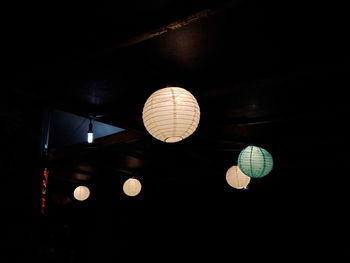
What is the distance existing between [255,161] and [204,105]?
1.35 metres

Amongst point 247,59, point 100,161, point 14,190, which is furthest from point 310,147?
point 14,190

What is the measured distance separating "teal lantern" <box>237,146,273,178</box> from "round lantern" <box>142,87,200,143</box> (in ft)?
8.15

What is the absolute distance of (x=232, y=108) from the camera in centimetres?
571

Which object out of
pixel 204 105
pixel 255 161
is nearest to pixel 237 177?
pixel 255 161

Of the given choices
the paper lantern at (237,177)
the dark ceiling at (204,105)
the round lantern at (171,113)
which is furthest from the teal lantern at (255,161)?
the round lantern at (171,113)

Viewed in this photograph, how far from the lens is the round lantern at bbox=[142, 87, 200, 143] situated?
317cm

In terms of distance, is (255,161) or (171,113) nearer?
(171,113)

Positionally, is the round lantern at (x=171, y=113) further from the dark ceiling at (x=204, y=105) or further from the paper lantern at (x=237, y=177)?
the paper lantern at (x=237, y=177)

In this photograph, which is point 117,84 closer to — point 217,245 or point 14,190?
point 14,190

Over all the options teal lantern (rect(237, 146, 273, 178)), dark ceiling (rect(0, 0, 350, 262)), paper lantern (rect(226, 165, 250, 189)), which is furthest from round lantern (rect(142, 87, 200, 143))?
paper lantern (rect(226, 165, 250, 189))

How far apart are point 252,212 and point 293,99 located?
5564 millimetres

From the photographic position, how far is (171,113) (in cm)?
316

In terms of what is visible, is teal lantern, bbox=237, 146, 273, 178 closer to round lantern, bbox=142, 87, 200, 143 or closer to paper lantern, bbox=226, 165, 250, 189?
paper lantern, bbox=226, 165, 250, 189

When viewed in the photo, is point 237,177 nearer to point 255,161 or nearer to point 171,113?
point 255,161
